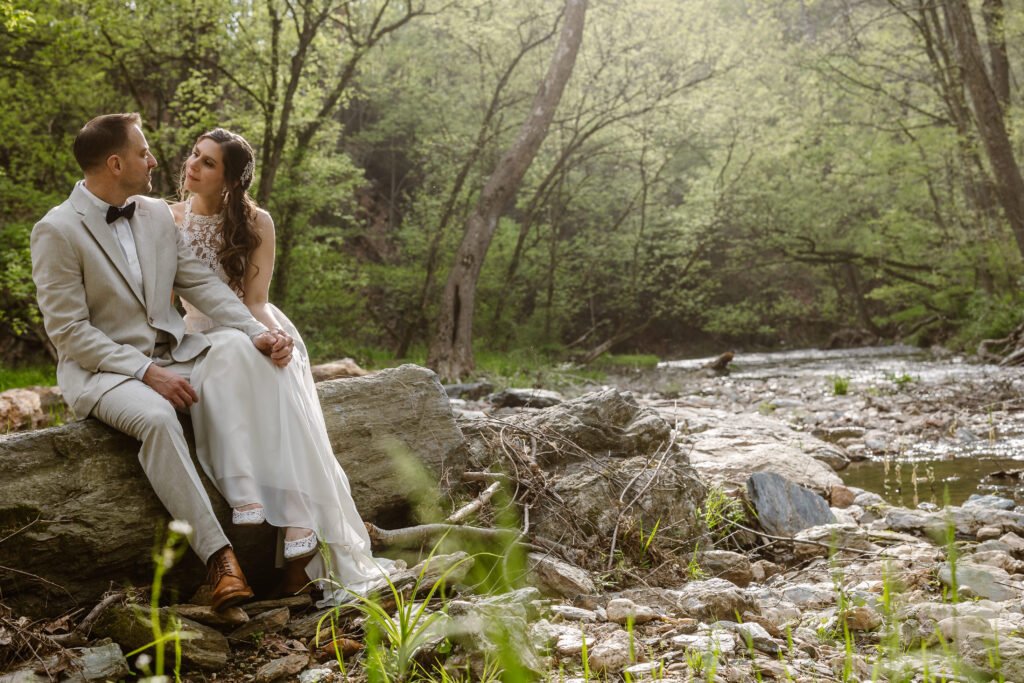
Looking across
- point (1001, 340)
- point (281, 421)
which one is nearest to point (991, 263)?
point (1001, 340)

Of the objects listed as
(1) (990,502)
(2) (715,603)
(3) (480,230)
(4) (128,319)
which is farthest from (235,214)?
(3) (480,230)

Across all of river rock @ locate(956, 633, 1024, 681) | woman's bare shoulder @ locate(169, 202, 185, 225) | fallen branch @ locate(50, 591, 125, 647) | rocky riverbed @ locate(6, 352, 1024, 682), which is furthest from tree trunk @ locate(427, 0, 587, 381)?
river rock @ locate(956, 633, 1024, 681)

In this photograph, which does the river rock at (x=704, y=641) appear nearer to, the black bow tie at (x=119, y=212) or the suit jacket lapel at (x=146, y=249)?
the suit jacket lapel at (x=146, y=249)

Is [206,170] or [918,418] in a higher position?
[206,170]

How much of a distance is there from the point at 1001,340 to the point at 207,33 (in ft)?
47.5

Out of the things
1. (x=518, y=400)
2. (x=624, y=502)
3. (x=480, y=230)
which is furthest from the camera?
(x=480, y=230)

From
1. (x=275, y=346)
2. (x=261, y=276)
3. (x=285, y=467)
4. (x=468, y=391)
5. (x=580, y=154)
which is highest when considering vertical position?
(x=580, y=154)

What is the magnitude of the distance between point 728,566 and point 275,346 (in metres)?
2.33

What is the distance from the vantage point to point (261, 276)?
374 centimetres

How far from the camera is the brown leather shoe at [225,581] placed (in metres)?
2.66

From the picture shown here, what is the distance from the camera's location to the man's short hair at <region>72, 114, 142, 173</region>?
3.13 metres

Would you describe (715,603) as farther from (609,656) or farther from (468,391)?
(468,391)

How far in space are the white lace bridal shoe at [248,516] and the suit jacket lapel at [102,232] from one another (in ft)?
3.41

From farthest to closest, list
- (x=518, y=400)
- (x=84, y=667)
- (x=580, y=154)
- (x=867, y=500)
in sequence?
(x=580, y=154)
(x=518, y=400)
(x=867, y=500)
(x=84, y=667)
